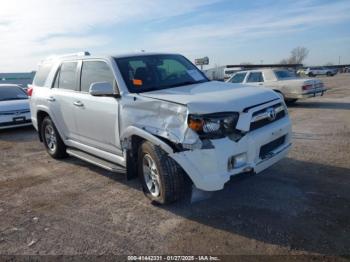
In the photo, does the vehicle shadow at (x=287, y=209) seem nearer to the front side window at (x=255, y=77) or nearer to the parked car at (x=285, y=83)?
the parked car at (x=285, y=83)

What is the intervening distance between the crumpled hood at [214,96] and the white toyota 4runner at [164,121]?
1 cm

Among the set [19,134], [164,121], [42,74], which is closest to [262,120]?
[164,121]

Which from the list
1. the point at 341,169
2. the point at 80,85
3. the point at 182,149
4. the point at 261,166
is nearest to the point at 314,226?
the point at 261,166

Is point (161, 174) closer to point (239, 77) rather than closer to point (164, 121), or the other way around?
point (164, 121)

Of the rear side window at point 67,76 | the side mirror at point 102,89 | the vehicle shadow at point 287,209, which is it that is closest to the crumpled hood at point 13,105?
the rear side window at point 67,76

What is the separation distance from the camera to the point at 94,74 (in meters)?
5.36

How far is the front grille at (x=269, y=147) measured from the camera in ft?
13.4

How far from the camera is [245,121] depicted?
150 inches

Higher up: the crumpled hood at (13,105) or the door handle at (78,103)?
the door handle at (78,103)

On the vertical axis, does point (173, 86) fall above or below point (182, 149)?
above

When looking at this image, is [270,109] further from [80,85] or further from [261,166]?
[80,85]

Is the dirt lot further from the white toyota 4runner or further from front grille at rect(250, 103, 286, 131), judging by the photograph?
front grille at rect(250, 103, 286, 131)

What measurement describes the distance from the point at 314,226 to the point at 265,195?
0.93 metres

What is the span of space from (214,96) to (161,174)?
1140 mm
